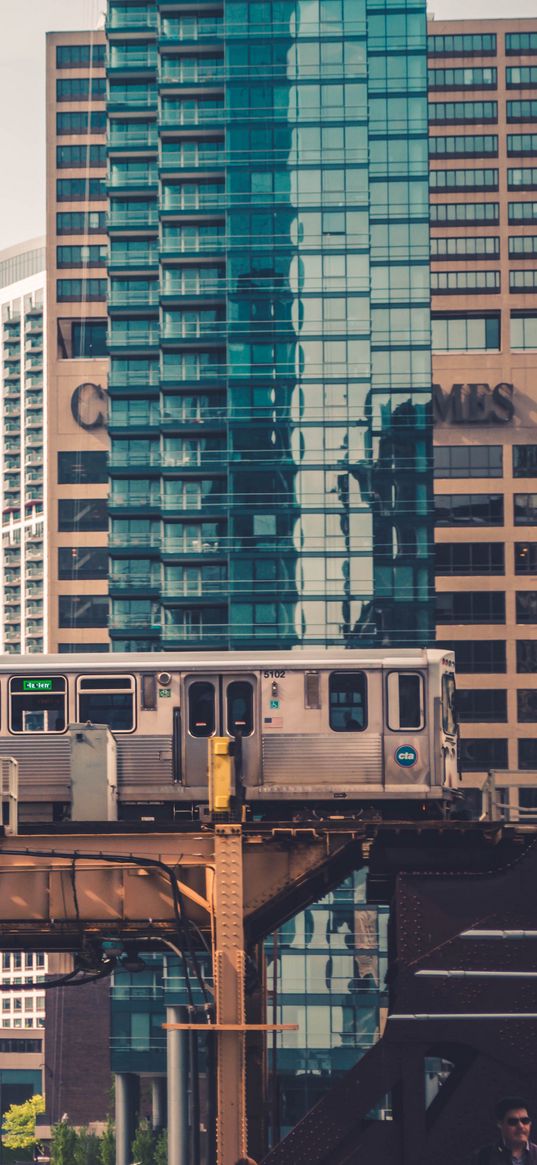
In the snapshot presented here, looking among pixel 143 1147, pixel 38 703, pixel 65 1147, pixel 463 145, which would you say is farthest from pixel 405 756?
pixel 463 145

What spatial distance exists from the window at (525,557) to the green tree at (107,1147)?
4200 centimetres

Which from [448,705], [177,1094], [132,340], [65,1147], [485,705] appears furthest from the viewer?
[485,705]

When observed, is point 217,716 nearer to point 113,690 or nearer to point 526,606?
point 113,690

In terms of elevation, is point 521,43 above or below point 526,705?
above

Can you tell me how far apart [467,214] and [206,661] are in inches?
3757

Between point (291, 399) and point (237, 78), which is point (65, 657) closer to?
point (291, 399)

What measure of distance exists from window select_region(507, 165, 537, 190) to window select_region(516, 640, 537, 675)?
2969cm

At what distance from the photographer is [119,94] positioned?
368 feet

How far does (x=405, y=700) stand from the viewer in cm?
3144

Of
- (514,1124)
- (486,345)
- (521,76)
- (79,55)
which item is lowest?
(514,1124)

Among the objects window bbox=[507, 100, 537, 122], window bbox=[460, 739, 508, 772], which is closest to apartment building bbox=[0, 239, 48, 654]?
window bbox=[507, 100, 537, 122]

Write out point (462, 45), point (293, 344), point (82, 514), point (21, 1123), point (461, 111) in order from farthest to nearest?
point (21, 1123) → point (461, 111) → point (462, 45) → point (82, 514) → point (293, 344)

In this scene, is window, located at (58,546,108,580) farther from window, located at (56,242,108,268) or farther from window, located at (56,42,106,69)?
window, located at (56,42,106,69)

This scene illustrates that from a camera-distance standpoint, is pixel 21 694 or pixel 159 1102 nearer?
pixel 21 694
